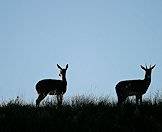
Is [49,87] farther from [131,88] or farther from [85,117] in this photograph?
[85,117]

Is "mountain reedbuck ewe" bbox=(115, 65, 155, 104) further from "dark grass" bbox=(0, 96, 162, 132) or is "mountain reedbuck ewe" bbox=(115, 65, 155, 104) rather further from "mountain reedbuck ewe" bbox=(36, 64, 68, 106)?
"dark grass" bbox=(0, 96, 162, 132)

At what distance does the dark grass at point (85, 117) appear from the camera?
1144cm

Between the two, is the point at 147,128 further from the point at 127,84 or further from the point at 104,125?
the point at 127,84

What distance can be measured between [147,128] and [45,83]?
35.3ft

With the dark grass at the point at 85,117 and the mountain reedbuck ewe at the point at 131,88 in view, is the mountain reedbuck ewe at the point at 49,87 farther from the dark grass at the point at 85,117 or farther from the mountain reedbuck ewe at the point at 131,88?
the dark grass at the point at 85,117

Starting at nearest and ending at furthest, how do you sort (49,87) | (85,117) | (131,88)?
(85,117), (131,88), (49,87)

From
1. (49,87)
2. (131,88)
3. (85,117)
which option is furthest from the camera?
(49,87)

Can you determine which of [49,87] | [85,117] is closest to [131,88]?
[49,87]

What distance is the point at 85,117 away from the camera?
41.5ft

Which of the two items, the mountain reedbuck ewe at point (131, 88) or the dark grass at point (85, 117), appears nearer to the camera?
the dark grass at point (85, 117)

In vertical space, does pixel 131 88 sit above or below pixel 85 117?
above

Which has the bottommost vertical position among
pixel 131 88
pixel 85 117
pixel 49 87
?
pixel 85 117

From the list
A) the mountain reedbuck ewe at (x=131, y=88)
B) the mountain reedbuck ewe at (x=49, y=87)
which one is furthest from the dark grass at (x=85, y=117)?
the mountain reedbuck ewe at (x=49, y=87)

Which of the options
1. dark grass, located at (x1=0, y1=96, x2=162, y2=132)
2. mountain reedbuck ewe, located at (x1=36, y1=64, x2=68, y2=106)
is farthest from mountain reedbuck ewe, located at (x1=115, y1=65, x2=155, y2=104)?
dark grass, located at (x1=0, y1=96, x2=162, y2=132)
